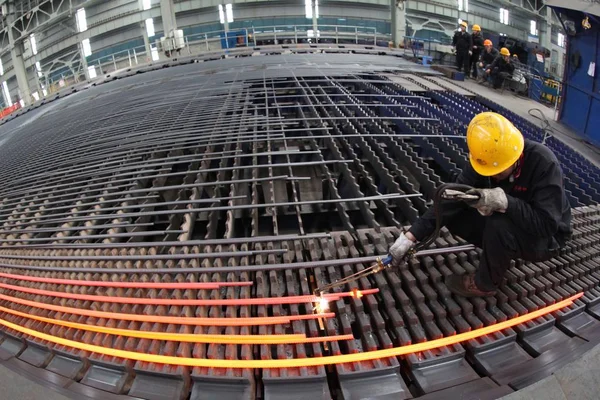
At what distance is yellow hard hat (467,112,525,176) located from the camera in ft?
5.49

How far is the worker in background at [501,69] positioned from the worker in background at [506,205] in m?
6.61

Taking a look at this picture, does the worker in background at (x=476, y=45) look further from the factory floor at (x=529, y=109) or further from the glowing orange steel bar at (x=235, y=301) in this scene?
the glowing orange steel bar at (x=235, y=301)

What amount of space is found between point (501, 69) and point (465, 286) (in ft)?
23.2

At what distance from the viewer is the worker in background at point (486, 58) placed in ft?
24.8

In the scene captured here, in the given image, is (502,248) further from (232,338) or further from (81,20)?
(81,20)

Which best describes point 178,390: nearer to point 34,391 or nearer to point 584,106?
point 34,391

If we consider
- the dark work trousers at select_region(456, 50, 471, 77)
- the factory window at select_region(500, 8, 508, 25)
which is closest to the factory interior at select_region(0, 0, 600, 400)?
the dark work trousers at select_region(456, 50, 471, 77)

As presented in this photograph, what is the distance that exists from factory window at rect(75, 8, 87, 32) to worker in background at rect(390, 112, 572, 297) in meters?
23.2

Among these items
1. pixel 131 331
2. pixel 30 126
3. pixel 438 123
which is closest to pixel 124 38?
pixel 30 126

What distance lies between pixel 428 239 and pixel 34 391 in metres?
1.96

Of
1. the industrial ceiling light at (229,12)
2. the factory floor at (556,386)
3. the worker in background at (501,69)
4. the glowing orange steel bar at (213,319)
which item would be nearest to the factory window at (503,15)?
the industrial ceiling light at (229,12)

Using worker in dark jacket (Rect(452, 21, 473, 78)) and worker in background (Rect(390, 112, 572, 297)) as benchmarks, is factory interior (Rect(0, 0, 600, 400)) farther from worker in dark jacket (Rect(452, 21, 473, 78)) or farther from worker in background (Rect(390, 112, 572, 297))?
worker in dark jacket (Rect(452, 21, 473, 78))

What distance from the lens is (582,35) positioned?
195 inches

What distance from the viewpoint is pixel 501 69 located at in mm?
7348
